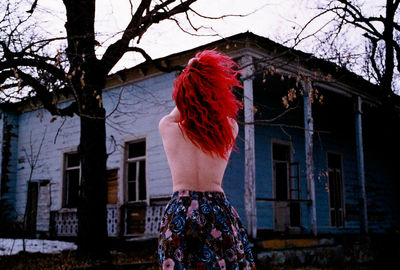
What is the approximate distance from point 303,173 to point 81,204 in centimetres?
727

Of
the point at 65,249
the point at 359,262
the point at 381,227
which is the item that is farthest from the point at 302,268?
the point at 381,227

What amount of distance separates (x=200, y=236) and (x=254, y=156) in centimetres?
834

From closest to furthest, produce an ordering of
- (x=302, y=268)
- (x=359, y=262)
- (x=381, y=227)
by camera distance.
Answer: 1. (x=302, y=268)
2. (x=359, y=262)
3. (x=381, y=227)

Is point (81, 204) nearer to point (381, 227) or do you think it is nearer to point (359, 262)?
point (359, 262)

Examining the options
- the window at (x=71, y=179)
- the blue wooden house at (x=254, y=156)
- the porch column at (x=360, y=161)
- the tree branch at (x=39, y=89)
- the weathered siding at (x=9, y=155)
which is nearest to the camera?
the tree branch at (x=39, y=89)

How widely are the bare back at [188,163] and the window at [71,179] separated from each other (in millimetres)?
12830

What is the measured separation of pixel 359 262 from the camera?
1163cm

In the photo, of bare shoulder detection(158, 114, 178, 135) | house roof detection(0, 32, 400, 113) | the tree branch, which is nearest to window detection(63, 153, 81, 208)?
house roof detection(0, 32, 400, 113)

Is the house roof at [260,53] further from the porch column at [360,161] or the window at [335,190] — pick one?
the window at [335,190]

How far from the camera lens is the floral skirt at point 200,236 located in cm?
223

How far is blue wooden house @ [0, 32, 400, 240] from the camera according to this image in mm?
10922

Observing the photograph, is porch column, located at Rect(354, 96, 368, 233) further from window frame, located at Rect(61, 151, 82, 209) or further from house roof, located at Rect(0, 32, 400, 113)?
window frame, located at Rect(61, 151, 82, 209)

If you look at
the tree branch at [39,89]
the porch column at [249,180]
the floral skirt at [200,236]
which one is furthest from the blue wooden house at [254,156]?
the floral skirt at [200,236]

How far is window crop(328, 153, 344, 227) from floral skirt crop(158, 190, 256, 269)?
1363cm
